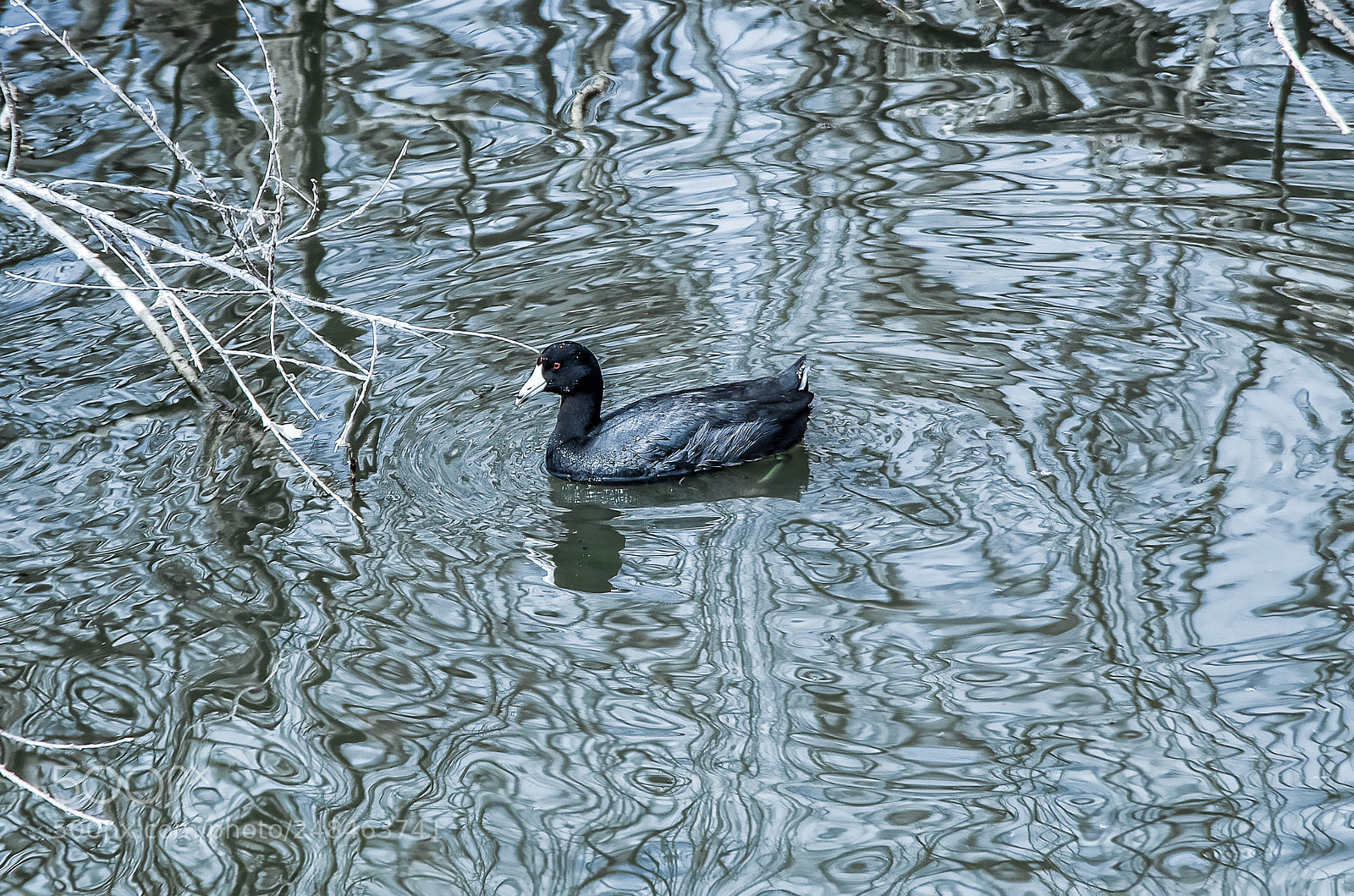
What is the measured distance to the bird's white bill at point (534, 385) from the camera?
6.55 m

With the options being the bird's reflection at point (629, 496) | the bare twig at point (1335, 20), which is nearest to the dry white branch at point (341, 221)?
the bird's reflection at point (629, 496)

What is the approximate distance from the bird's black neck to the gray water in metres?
0.26

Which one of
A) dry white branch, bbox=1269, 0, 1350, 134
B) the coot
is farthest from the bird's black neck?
dry white branch, bbox=1269, 0, 1350, 134

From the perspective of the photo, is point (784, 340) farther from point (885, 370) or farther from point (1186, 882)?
point (1186, 882)

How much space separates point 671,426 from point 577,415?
0.47m

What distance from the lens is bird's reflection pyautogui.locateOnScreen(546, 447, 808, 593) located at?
5.93m

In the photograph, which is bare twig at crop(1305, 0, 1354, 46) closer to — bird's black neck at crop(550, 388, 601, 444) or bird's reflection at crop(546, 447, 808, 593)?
bird's reflection at crop(546, 447, 808, 593)

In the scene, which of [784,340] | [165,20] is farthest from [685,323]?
[165,20]

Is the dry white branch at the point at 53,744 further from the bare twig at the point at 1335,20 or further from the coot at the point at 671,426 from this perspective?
the bare twig at the point at 1335,20

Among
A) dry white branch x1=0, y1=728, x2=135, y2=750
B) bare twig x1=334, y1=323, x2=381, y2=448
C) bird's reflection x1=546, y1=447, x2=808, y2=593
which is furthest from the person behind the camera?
bird's reflection x1=546, y1=447, x2=808, y2=593

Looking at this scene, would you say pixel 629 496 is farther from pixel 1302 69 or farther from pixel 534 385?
pixel 1302 69

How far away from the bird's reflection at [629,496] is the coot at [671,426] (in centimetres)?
6

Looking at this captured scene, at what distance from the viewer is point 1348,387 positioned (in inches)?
249

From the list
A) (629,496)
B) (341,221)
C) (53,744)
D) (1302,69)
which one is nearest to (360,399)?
(341,221)
